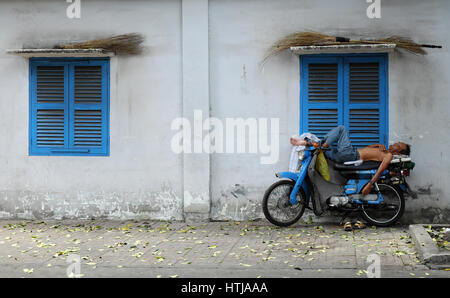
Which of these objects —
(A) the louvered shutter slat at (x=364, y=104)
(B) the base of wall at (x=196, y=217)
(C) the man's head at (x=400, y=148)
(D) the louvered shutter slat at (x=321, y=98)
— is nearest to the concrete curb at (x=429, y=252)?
(C) the man's head at (x=400, y=148)

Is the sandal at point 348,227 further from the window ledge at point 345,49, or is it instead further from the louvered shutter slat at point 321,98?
the window ledge at point 345,49

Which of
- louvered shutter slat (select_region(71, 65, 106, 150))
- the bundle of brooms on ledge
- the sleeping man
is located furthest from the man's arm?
louvered shutter slat (select_region(71, 65, 106, 150))

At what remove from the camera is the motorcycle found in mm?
8680

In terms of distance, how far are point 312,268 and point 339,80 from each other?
392 cm

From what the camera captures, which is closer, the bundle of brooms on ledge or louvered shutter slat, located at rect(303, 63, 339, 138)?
the bundle of brooms on ledge

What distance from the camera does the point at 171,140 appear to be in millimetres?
9539

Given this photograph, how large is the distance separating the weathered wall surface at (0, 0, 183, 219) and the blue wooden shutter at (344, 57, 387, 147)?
2865 mm

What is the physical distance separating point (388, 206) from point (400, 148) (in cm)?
93

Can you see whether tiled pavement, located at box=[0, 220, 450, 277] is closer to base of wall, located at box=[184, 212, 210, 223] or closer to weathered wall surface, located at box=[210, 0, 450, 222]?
base of wall, located at box=[184, 212, 210, 223]

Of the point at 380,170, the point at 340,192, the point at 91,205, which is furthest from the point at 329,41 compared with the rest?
the point at 91,205

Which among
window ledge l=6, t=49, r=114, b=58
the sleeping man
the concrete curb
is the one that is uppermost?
window ledge l=6, t=49, r=114, b=58

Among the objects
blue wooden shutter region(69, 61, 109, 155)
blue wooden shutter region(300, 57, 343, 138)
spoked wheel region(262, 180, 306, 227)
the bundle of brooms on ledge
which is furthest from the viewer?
blue wooden shutter region(69, 61, 109, 155)

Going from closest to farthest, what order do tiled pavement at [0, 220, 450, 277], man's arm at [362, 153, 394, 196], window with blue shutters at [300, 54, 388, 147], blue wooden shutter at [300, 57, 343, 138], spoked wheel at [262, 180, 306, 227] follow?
tiled pavement at [0, 220, 450, 277] → man's arm at [362, 153, 394, 196] → spoked wheel at [262, 180, 306, 227] → window with blue shutters at [300, 54, 388, 147] → blue wooden shutter at [300, 57, 343, 138]

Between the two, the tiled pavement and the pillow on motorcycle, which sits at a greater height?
the pillow on motorcycle
